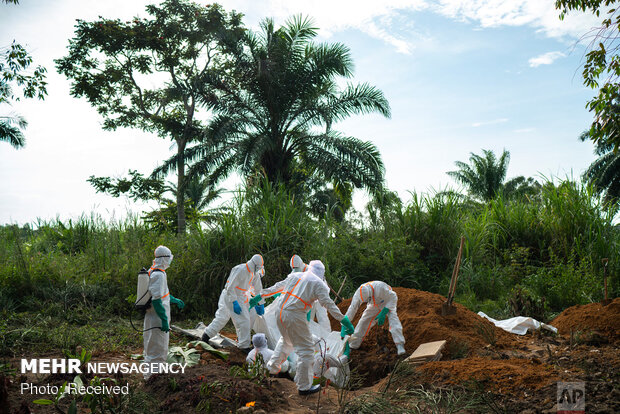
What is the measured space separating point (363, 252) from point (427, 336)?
4966 mm

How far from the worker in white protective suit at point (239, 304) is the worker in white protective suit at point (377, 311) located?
1.76m

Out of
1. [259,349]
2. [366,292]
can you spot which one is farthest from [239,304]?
[366,292]

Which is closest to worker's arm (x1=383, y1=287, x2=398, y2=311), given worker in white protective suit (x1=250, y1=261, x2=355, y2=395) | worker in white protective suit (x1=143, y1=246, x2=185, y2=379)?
worker in white protective suit (x1=250, y1=261, x2=355, y2=395)

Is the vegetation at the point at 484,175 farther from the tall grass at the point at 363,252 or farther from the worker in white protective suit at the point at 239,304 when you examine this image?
the worker in white protective suit at the point at 239,304

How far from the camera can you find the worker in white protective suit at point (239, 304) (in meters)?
7.45

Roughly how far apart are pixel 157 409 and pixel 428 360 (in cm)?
301

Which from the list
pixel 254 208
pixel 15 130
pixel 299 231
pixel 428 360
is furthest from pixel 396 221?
pixel 15 130

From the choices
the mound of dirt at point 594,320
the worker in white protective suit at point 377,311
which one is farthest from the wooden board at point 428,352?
the mound of dirt at point 594,320

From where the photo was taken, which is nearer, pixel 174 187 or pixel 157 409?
pixel 157 409

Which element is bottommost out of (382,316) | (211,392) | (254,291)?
(211,392)

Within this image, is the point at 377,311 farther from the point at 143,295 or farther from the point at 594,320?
the point at 594,320

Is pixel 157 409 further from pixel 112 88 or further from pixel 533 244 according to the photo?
pixel 112 88

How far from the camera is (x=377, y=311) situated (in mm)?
6523

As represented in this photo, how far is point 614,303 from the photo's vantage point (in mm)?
7422
